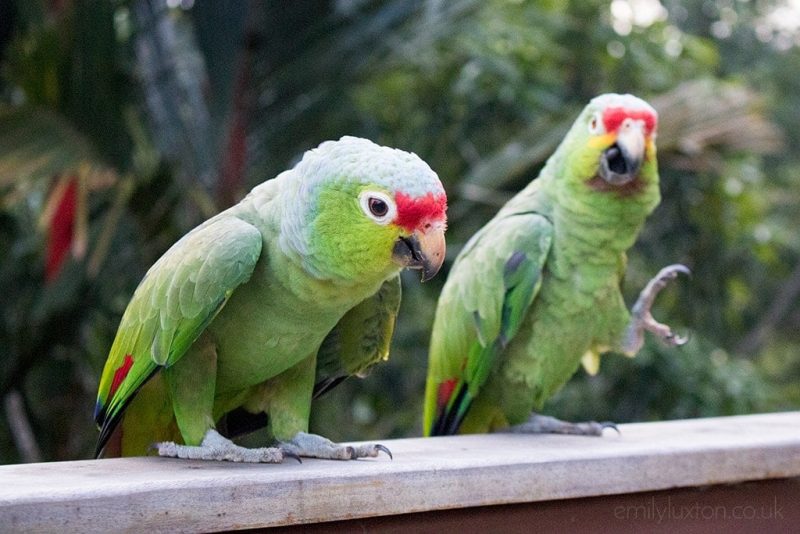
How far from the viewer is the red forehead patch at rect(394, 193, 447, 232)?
1.26m

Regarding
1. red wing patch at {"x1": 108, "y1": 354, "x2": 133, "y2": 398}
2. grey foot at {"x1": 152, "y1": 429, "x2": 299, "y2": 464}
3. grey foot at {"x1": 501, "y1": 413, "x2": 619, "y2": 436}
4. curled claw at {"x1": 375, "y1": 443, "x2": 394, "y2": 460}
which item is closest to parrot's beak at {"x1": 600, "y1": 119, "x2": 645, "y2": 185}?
grey foot at {"x1": 501, "y1": 413, "x2": 619, "y2": 436}

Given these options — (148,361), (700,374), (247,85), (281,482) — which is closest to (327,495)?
(281,482)

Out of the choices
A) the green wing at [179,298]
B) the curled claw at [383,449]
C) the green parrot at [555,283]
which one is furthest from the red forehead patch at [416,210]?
the green parrot at [555,283]

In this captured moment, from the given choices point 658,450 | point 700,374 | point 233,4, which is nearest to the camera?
point 658,450

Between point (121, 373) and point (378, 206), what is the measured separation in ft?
1.79

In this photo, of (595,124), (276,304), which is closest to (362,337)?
(276,304)

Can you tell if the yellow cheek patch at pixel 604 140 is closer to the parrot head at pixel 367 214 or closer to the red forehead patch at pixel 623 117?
the red forehead patch at pixel 623 117

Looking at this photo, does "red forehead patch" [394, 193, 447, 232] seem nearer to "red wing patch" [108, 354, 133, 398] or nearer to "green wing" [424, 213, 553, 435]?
"red wing patch" [108, 354, 133, 398]

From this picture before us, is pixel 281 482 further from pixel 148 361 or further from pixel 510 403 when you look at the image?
pixel 510 403

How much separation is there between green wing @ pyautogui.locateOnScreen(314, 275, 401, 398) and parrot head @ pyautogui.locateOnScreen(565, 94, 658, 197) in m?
0.54

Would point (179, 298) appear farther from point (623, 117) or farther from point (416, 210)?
point (623, 117)

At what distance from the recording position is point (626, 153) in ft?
6.03

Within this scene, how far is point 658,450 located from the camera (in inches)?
61.3

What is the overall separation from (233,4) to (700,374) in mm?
2570
